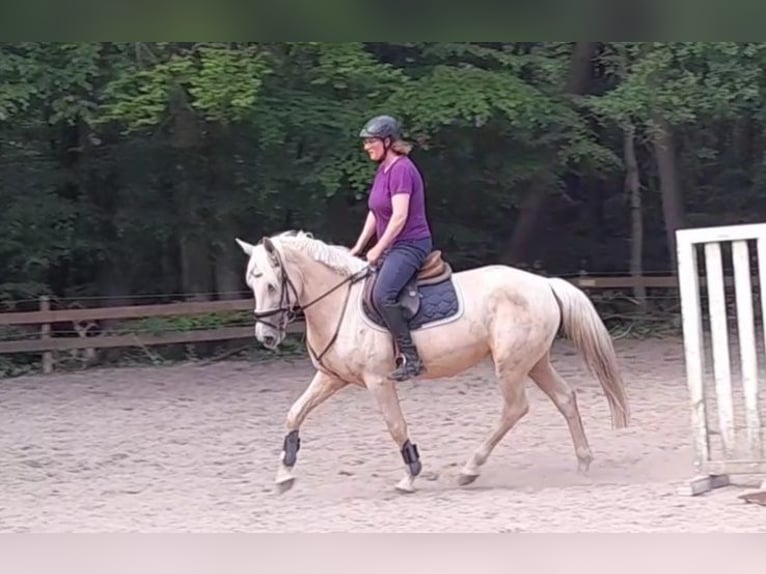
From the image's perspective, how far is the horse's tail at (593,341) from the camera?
6.49 m

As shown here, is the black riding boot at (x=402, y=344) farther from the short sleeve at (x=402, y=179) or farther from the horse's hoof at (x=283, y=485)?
the horse's hoof at (x=283, y=485)

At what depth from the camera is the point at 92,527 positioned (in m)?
5.68

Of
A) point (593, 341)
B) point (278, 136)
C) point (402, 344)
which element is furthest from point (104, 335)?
point (593, 341)

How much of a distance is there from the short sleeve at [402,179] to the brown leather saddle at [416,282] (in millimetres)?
440

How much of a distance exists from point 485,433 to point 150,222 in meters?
6.31

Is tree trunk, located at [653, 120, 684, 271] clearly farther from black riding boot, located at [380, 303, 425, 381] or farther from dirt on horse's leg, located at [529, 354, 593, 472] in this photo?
black riding boot, located at [380, 303, 425, 381]

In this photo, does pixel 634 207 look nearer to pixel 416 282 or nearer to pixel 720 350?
pixel 416 282

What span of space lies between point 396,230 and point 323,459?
6.81 feet

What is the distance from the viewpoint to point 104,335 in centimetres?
1212

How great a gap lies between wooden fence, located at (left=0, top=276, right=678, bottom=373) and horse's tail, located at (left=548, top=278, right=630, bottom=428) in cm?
604

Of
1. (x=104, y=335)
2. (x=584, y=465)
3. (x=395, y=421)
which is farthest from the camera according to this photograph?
(x=104, y=335)

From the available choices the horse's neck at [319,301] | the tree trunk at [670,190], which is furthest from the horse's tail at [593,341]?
the tree trunk at [670,190]

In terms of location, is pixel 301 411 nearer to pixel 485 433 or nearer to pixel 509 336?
pixel 509 336

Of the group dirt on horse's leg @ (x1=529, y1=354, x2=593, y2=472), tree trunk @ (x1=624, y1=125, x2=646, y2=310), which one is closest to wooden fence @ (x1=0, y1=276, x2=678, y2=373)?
tree trunk @ (x1=624, y1=125, x2=646, y2=310)
